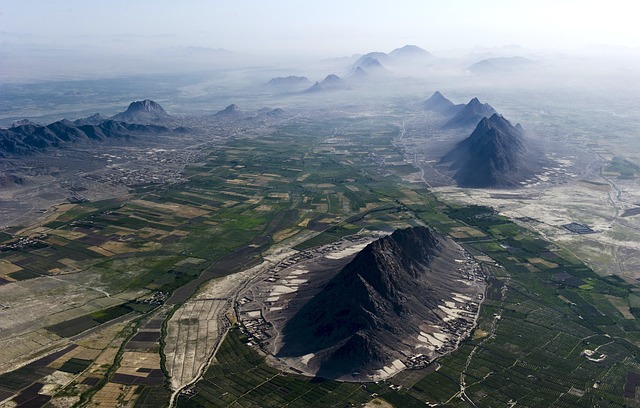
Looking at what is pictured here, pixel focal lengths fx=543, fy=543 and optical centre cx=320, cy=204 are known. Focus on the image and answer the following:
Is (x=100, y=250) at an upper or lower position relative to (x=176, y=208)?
lower

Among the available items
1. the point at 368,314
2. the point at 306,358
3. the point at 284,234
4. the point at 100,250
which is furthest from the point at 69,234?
the point at 368,314

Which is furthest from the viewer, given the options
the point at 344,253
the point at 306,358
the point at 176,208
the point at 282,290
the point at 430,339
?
the point at 176,208

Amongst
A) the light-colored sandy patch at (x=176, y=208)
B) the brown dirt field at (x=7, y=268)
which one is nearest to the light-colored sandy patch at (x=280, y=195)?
the light-colored sandy patch at (x=176, y=208)

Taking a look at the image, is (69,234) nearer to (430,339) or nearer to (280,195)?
(280,195)

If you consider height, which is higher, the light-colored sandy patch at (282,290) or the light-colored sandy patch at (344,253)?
the light-colored sandy patch at (344,253)

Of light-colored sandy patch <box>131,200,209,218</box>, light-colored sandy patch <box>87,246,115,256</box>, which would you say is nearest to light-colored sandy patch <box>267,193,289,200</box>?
light-colored sandy patch <box>131,200,209,218</box>

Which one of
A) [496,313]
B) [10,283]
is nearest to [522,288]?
[496,313]

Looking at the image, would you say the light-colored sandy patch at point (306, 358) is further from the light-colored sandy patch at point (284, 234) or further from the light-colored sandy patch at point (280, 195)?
the light-colored sandy patch at point (280, 195)

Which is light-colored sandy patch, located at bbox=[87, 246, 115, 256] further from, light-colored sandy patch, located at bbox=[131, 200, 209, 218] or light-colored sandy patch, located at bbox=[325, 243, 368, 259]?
light-colored sandy patch, located at bbox=[325, 243, 368, 259]

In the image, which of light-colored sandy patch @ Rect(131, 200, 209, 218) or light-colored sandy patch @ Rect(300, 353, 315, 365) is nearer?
light-colored sandy patch @ Rect(300, 353, 315, 365)
